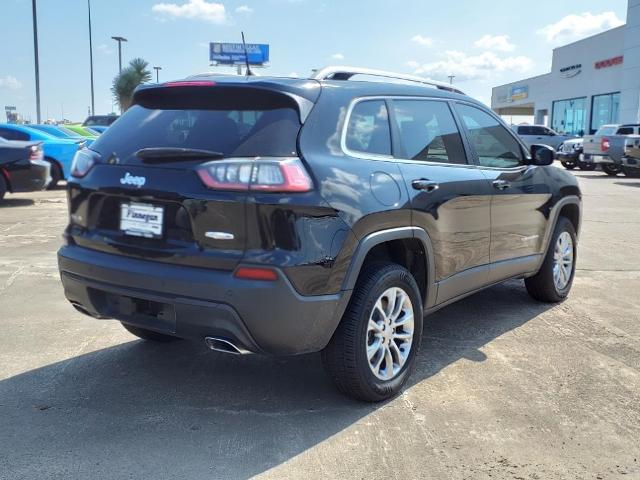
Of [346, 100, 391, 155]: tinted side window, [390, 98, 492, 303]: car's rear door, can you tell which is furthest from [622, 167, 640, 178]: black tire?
[346, 100, 391, 155]: tinted side window

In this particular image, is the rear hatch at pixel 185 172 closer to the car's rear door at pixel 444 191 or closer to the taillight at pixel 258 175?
the taillight at pixel 258 175

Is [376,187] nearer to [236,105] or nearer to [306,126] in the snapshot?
[306,126]

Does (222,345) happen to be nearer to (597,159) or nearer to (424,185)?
(424,185)

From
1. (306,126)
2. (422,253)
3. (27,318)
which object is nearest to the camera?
(306,126)

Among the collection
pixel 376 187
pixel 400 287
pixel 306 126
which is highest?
pixel 306 126

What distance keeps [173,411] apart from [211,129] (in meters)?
1.53

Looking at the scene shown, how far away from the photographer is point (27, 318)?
5.12 metres

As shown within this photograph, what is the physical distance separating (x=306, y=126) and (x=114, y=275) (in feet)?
4.08

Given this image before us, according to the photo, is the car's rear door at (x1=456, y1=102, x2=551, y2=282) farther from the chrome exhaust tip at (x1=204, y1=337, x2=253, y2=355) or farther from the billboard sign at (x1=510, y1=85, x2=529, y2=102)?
the billboard sign at (x1=510, y1=85, x2=529, y2=102)

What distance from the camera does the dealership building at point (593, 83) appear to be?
36.3 metres

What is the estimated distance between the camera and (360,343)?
341 cm

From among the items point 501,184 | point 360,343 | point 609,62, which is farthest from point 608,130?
point 360,343

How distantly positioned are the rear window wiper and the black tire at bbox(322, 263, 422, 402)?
103cm

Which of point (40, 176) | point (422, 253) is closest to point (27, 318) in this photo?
point (422, 253)
